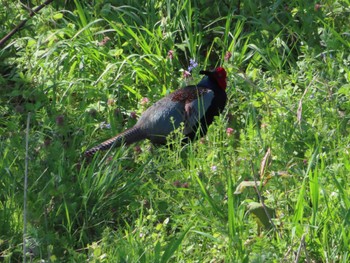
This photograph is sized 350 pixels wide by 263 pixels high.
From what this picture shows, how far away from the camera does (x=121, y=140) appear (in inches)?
230

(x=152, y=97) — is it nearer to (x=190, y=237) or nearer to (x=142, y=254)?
(x=190, y=237)

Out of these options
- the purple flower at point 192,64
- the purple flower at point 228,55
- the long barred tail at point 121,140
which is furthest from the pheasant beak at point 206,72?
the long barred tail at point 121,140

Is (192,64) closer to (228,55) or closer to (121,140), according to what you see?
(228,55)

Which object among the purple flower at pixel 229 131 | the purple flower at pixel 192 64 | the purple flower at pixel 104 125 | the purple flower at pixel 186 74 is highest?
the purple flower at pixel 192 64

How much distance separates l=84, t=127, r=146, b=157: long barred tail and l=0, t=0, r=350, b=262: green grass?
60 millimetres

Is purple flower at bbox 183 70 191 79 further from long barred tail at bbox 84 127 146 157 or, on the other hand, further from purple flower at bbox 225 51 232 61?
long barred tail at bbox 84 127 146 157

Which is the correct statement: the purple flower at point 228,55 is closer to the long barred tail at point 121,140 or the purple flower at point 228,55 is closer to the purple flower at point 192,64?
the purple flower at point 192,64

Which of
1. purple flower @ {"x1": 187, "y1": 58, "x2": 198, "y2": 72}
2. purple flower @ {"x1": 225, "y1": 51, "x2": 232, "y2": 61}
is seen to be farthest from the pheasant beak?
purple flower @ {"x1": 225, "y1": 51, "x2": 232, "y2": 61}

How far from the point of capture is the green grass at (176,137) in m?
4.43

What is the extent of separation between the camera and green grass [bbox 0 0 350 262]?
14.5 ft

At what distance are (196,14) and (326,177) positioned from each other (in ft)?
7.52

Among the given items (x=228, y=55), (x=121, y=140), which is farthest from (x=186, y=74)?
(x=121, y=140)

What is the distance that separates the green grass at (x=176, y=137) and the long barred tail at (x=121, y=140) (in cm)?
6

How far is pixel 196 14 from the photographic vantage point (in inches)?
268
